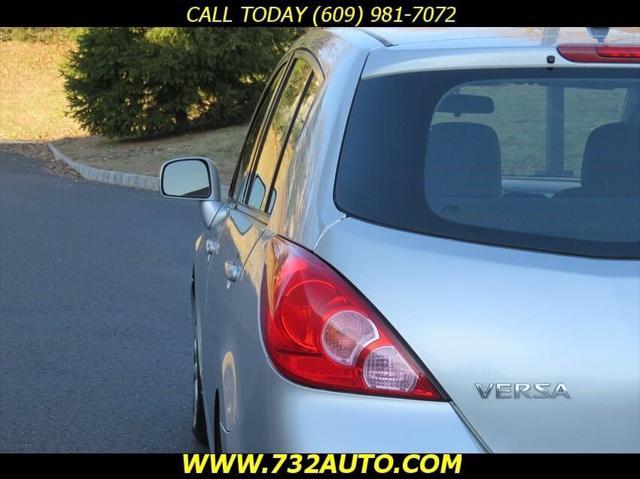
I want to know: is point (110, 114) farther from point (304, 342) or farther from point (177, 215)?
point (304, 342)

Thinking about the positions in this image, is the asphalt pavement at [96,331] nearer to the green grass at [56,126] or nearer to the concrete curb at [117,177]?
the concrete curb at [117,177]

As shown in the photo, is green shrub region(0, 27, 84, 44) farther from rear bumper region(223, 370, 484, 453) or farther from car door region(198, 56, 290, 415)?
rear bumper region(223, 370, 484, 453)

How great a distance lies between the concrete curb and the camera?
752 inches

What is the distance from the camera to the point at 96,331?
8164mm

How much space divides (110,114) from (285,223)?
836 inches

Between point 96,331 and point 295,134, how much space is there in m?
5.06

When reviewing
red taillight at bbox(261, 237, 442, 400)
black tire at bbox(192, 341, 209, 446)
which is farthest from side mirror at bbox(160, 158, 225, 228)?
red taillight at bbox(261, 237, 442, 400)

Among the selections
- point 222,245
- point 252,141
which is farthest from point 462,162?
point 252,141

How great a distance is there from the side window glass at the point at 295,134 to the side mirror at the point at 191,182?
1442 millimetres

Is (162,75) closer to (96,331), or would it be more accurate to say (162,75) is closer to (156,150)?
(156,150)

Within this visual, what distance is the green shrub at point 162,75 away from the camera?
2356 centimetres

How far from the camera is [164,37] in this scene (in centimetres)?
2375

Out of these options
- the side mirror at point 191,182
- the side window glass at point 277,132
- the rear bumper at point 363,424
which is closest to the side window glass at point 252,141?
the side mirror at point 191,182

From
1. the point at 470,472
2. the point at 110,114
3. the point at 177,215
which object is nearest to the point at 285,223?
the point at 470,472
